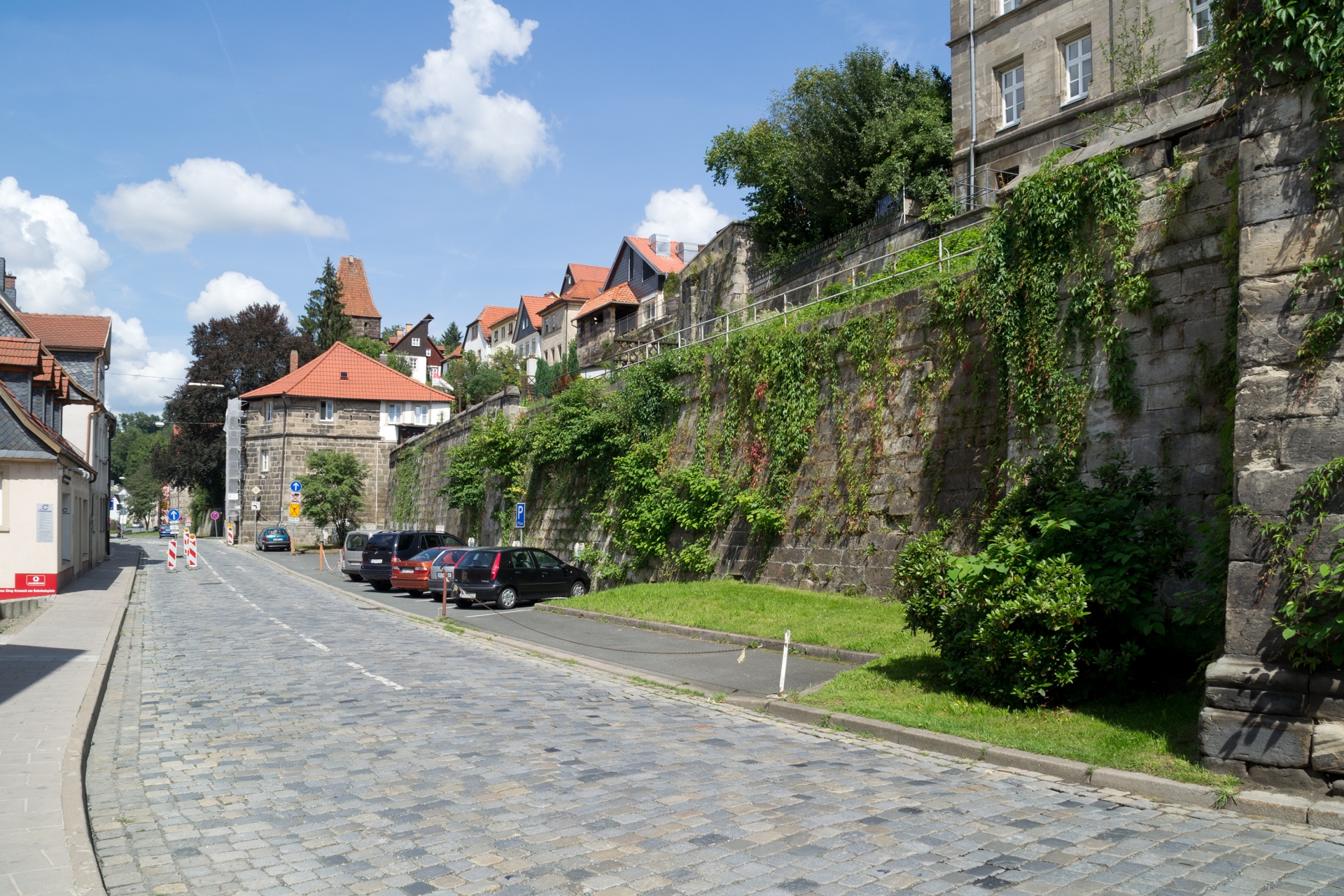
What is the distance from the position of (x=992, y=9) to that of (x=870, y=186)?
6.22 m

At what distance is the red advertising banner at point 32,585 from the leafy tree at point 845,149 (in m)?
23.5

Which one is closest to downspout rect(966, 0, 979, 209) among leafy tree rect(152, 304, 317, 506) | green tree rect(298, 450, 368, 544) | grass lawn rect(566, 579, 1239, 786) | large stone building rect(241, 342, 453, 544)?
grass lawn rect(566, 579, 1239, 786)

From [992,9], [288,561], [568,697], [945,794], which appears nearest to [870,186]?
[992,9]

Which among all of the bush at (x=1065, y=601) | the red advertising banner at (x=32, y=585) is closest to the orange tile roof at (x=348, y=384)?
the red advertising banner at (x=32, y=585)

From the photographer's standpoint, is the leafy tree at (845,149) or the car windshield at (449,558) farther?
the leafy tree at (845,149)

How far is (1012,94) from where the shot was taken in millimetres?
26312

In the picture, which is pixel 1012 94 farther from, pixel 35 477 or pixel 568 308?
pixel 568 308

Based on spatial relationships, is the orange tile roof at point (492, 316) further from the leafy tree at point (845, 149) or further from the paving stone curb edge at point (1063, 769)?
the paving stone curb edge at point (1063, 769)

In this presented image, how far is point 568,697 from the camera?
34.7ft

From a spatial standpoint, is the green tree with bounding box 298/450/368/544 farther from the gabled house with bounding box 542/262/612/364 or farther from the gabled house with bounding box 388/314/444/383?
the gabled house with bounding box 388/314/444/383

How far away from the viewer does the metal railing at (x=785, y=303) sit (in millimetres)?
17391

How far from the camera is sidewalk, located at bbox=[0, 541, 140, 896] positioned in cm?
483

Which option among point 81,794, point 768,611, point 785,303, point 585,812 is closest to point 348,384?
point 785,303

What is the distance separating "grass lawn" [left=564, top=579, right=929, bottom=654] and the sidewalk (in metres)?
8.31
